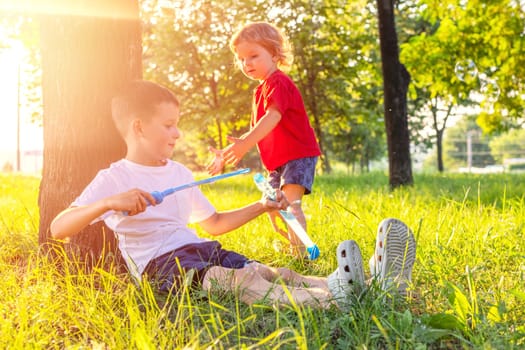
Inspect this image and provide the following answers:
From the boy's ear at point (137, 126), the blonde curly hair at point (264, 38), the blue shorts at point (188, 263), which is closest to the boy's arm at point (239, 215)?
the blue shorts at point (188, 263)

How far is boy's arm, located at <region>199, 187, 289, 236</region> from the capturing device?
2658 mm

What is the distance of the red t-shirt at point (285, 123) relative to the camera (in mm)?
3686

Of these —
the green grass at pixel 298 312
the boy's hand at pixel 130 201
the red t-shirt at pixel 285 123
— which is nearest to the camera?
the green grass at pixel 298 312

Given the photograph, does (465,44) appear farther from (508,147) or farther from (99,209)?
(508,147)

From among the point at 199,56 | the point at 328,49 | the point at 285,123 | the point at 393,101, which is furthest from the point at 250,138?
the point at 199,56

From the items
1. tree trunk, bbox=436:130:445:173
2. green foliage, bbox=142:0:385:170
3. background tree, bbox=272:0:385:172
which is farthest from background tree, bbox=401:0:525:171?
tree trunk, bbox=436:130:445:173

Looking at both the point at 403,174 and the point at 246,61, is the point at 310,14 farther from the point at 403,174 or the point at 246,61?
the point at 246,61

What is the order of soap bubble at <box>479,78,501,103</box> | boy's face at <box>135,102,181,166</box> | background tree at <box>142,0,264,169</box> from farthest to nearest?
background tree at <box>142,0,264,169</box> < soap bubble at <box>479,78,501,103</box> < boy's face at <box>135,102,181,166</box>

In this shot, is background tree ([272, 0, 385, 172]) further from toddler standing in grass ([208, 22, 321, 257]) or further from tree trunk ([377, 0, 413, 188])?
toddler standing in grass ([208, 22, 321, 257])

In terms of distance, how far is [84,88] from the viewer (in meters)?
3.23

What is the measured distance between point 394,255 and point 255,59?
1801 millimetres

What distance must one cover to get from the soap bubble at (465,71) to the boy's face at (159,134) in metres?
7.84

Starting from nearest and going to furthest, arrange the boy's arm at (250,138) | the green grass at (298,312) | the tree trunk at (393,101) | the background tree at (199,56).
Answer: the green grass at (298,312), the boy's arm at (250,138), the tree trunk at (393,101), the background tree at (199,56)

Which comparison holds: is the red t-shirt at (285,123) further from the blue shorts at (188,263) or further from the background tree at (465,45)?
the background tree at (465,45)
